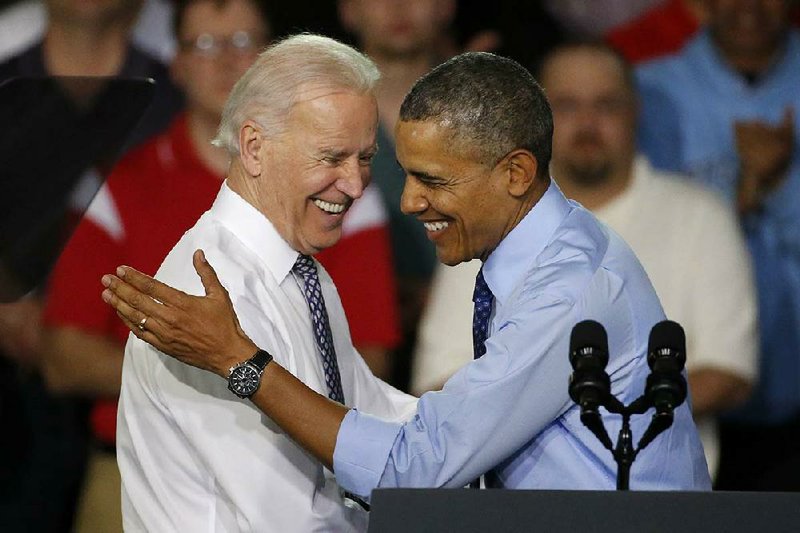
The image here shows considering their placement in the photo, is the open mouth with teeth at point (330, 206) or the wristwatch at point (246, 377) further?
the open mouth with teeth at point (330, 206)

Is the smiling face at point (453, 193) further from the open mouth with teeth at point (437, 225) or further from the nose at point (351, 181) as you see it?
the nose at point (351, 181)

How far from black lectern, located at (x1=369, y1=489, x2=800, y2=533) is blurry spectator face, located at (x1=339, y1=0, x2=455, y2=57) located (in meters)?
2.84

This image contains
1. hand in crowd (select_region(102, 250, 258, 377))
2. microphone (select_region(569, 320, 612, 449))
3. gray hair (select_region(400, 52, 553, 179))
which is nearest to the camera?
microphone (select_region(569, 320, 612, 449))

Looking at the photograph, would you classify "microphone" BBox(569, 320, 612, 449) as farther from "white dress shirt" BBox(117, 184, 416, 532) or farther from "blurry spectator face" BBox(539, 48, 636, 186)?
"blurry spectator face" BBox(539, 48, 636, 186)

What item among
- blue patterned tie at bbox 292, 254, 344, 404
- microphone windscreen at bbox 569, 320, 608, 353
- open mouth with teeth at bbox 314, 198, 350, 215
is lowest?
microphone windscreen at bbox 569, 320, 608, 353

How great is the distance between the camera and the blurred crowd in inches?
173

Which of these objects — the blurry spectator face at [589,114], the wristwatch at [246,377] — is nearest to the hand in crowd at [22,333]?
the blurry spectator face at [589,114]

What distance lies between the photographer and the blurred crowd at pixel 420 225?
14.4 ft

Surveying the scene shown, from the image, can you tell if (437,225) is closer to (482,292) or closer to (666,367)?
(482,292)

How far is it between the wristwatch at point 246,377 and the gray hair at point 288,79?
1.76ft

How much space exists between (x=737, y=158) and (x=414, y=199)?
244 cm

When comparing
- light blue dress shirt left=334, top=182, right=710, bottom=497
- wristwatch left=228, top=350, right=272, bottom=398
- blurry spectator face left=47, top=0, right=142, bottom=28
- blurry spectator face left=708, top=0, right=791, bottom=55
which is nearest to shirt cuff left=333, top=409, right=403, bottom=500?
light blue dress shirt left=334, top=182, right=710, bottom=497

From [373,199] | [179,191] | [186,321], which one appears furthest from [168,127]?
[186,321]

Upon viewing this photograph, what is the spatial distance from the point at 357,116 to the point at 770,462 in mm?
2411
